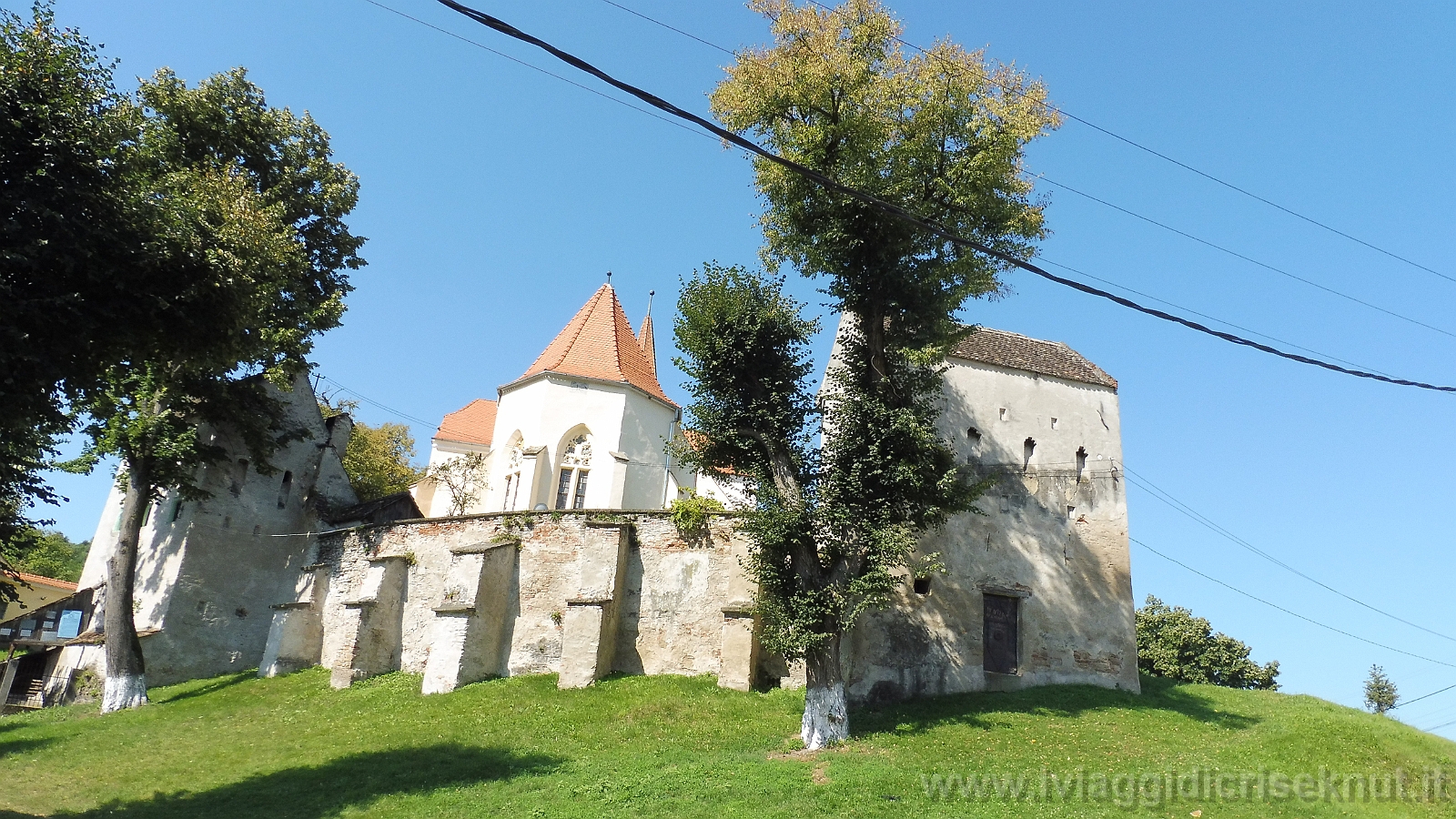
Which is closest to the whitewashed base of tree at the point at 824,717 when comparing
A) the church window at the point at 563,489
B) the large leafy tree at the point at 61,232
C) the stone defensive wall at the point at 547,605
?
the stone defensive wall at the point at 547,605

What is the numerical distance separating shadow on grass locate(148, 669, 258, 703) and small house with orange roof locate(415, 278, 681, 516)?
8.08 m

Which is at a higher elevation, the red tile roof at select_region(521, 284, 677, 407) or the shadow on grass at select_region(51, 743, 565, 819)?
the red tile roof at select_region(521, 284, 677, 407)

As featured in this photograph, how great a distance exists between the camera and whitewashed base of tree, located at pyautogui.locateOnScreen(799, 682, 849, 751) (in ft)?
55.3

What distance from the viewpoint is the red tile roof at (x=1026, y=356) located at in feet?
83.6

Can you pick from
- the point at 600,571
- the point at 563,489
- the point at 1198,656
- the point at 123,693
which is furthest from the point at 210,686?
Answer: the point at 1198,656

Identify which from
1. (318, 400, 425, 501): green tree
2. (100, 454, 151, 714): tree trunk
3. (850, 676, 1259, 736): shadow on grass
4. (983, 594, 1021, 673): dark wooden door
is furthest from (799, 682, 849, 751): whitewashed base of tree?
(318, 400, 425, 501): green tree

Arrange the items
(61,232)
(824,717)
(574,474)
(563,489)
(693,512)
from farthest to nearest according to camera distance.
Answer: (574,474), (563,489), (693,512), (824,717), (61,232)

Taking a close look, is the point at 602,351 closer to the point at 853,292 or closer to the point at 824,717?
the point at 853,292

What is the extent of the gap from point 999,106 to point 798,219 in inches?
195

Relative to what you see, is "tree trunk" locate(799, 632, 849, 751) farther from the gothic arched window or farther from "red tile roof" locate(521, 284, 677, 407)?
"red tile roof" locate(521, 284, 677, 407)

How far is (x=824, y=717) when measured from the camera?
55.9 ft

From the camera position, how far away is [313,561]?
91.2 feet

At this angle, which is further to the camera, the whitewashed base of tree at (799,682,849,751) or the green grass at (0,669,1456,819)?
the whitewashed base of tree at (799,682,849,751)

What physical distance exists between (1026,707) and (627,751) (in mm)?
9109
